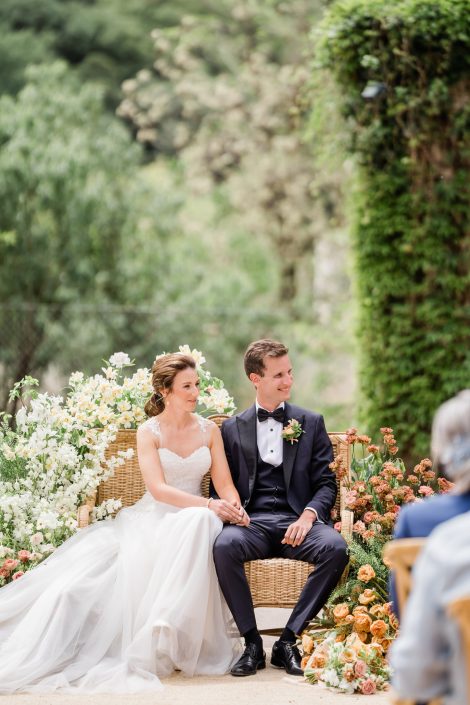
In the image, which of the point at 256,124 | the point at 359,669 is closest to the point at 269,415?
the point at 359,669

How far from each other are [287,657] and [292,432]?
3.37 feet

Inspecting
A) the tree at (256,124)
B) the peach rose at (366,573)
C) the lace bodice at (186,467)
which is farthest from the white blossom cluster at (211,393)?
the tree at (256,124)

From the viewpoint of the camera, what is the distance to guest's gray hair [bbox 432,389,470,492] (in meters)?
2.40

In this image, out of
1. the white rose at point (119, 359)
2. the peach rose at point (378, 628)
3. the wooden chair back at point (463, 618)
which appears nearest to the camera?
the wooden chair back at point (463, 618)

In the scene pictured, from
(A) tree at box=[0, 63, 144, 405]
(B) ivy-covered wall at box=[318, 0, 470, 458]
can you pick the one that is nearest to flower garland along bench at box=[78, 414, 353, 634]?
(B) ivy-covered wall at box=[318, 0, 470, 458]

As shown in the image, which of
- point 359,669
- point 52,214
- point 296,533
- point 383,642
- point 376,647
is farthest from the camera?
point 52,214

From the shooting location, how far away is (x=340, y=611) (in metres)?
4.42

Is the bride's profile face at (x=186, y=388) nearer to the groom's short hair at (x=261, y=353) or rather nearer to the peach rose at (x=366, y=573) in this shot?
the groom's short hair at (x=261, y=353)

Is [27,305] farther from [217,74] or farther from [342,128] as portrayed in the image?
[217,74]

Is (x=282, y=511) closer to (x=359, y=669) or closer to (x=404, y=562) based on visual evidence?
(x=359, y=669)

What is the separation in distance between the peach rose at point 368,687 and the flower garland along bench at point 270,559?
1.88 feet

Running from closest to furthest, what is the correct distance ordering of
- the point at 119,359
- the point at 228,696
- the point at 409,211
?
the point at 228,696 → the point at 119,359 → the point at 409,211

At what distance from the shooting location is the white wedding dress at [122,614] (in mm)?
4168

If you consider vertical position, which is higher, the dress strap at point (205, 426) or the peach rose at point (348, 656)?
the dress strap at point (205, 426)
